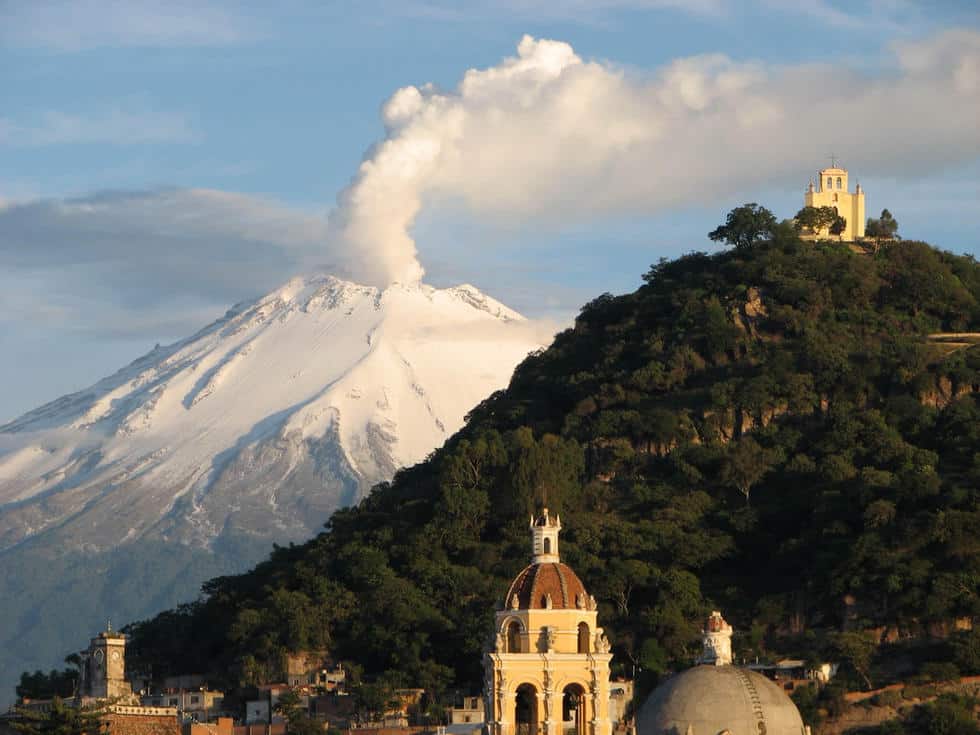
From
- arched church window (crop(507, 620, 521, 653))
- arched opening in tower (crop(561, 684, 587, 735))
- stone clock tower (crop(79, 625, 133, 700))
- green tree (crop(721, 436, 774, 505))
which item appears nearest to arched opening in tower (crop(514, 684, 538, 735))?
arched opening in tower (crop(561, 684, 587, 735))

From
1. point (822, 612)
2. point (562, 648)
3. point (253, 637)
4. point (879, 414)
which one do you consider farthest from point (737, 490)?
point (562, 648)

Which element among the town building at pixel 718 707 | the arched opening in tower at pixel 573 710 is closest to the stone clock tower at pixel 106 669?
the arched opening in tower at pixel 573 710

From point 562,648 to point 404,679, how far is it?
135ft

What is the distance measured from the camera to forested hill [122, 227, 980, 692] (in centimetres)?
12619

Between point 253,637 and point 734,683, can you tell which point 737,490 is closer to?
point 253,637

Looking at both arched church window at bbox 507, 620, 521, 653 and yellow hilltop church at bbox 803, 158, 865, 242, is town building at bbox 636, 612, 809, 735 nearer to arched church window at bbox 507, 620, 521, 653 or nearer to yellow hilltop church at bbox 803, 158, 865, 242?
arched church window at bbox 507, 620, 521, 653

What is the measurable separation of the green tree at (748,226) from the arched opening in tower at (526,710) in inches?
3362

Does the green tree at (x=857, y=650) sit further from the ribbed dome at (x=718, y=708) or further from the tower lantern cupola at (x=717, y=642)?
the ribbed dome at (x=718, y=708)

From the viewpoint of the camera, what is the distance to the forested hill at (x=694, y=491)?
414 ft

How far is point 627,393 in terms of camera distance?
154 m

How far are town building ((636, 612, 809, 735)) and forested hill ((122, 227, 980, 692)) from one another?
133 ft

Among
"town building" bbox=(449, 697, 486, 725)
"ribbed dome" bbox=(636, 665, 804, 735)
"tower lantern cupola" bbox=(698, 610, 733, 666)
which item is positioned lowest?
"ribbed dome" bbox=(636, 665, 804, 735)

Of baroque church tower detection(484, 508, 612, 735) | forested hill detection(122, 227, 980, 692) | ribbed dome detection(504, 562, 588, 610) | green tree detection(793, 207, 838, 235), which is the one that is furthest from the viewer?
green tree detection(793, 207, 838, 235)

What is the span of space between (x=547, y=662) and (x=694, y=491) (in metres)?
59.9
